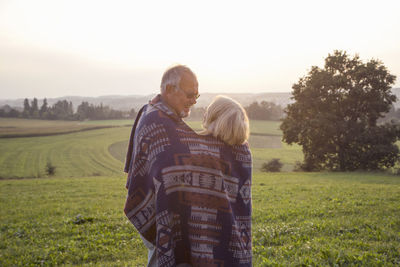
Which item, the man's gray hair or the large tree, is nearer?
the man's gray hair

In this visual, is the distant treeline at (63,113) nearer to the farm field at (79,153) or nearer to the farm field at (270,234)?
the farm field at (79,153)

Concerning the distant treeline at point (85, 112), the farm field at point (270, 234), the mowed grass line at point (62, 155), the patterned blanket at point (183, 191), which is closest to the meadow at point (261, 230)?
the farm field at point (270, 234)

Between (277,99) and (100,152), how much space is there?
165m

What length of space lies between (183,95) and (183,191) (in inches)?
38.9

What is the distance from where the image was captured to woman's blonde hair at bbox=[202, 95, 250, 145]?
9.27 ft

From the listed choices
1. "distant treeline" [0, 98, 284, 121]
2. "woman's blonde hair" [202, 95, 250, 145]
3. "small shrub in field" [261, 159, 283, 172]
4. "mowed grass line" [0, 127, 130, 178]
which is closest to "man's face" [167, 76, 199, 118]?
"woman's blonde hair" [202, 95, 250, 145]

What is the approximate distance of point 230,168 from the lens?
9.61ft

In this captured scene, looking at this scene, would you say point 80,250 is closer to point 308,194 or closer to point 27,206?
point 27,206

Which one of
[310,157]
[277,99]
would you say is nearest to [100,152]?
[310,157]

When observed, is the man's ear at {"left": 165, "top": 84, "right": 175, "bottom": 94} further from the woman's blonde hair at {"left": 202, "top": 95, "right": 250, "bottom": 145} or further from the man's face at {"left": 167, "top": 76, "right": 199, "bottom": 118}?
the woman's blonde hair at {"left": 202, "top": 95, "right": 250, "bottom": 145}

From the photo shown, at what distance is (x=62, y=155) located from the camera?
45.0 m

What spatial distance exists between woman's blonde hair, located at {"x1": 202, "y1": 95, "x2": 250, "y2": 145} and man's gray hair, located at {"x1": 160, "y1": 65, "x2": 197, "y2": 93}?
16.8 inches

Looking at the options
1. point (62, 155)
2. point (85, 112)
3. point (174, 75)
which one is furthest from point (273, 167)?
point (85, 112)

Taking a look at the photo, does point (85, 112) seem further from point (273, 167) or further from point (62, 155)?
point (273, 167)
